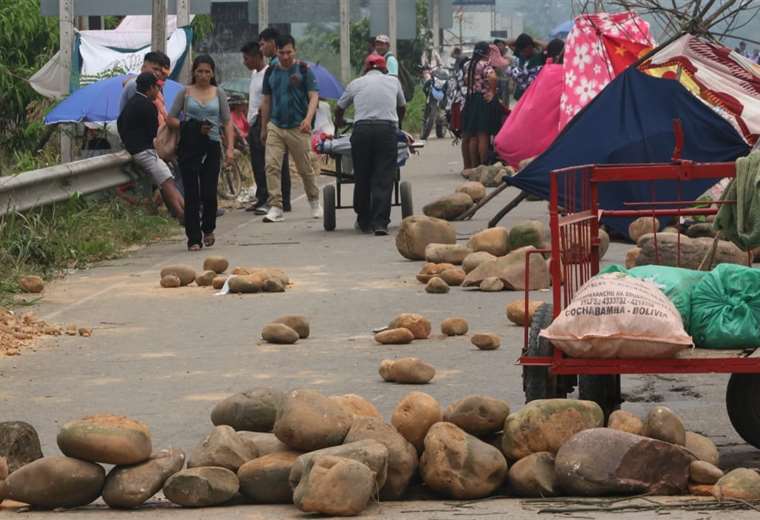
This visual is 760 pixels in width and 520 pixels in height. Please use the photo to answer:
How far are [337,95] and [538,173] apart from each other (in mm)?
11127

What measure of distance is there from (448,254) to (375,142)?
329cm

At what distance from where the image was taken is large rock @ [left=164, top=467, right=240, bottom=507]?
6.79m

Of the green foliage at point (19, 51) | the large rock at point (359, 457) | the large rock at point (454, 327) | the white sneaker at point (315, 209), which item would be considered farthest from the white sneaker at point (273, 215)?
the large rock at point (359, 457)

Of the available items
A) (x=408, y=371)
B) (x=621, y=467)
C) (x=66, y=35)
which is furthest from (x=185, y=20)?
(x=621, y=467)

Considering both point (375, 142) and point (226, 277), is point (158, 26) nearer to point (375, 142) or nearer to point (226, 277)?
point (375, 142)

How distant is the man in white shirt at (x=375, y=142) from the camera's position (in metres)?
17.8

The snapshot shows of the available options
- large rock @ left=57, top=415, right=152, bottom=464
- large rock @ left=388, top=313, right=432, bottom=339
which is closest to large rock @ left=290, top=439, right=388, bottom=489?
large rock @ left=57, top=415, right=152, bottom=464

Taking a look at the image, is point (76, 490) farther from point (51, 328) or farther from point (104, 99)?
point (104, 99)

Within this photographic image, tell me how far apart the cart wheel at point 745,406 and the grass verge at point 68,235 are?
256 inches

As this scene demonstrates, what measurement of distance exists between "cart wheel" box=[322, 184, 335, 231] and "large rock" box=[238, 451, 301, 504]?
11.5 m

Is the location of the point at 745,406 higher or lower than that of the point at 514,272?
higher

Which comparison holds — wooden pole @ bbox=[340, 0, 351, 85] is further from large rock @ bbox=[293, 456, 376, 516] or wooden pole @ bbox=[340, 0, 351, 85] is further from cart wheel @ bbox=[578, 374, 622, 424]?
large rock @ bbox=[293, 456, 376, 516]

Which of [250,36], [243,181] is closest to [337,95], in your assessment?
[243,181]

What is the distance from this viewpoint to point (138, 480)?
6.86 m
